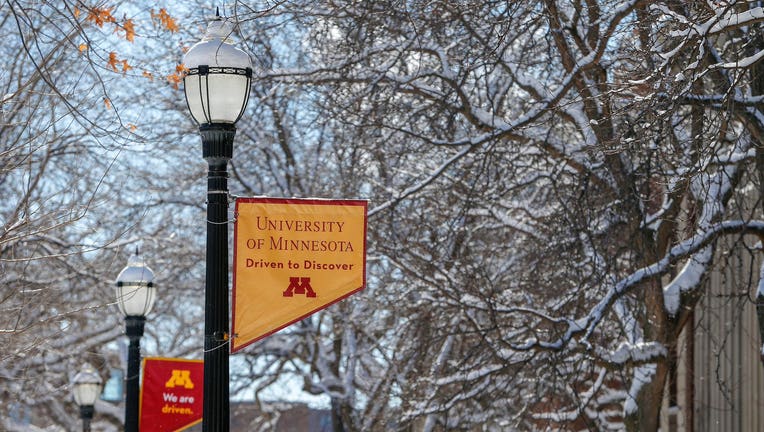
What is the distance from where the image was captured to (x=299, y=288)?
7902 millimetres

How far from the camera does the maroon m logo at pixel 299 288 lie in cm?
788

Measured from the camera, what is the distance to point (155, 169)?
2383 centimetres

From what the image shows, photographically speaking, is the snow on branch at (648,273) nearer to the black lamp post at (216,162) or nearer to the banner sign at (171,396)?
the banner sign at (171,396)

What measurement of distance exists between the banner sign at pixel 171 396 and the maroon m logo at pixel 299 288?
6.61m

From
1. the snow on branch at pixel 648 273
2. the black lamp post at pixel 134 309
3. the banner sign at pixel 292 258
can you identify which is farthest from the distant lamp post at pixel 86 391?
the banner sign at pixel 292 258

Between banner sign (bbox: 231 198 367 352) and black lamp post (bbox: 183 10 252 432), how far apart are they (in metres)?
0.38

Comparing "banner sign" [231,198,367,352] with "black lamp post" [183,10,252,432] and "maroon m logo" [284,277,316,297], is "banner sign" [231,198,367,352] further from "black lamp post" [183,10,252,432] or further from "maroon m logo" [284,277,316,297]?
"black lamp post" [183,10,252,432]

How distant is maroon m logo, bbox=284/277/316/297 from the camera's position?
788cm

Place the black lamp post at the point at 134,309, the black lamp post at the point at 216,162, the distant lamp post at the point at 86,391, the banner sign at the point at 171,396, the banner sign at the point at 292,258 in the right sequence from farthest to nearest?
1. the distant lamp post at the point at 86,391
2. the banner sign at the point at 171,396
3. the black lamp post at the point at 134,309
4. the banner sign at the point at 292,258
5. the black lamp post at the point at 216,162

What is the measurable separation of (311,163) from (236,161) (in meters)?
1.67

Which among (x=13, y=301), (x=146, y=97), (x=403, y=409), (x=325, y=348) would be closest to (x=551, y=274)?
(x=403, y=409)

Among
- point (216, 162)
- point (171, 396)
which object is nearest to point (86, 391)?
point (171, 396)

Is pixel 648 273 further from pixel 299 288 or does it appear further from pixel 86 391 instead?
pixel 86 391

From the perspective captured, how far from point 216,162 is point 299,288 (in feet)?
3.52
